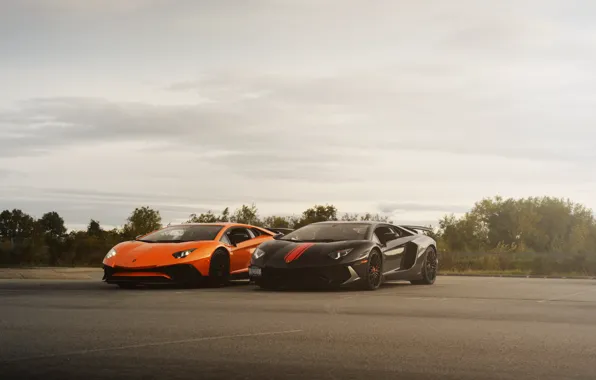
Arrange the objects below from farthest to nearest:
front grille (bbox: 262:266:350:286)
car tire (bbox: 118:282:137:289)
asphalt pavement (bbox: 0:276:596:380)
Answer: car tire (bbox: 118:282:137:289) < front grille (bbox: 262:266:350:286) < asphalt pavement (bbox: 0:276:596:380)

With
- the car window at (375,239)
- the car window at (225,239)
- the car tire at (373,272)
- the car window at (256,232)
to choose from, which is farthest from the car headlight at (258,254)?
the car window at (256,232)

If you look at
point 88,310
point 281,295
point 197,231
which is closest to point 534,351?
point 88,310

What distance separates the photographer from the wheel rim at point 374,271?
14881 millimetres

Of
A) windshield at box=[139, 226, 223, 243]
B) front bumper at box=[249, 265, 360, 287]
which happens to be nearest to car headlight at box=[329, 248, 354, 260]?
front bumper at box=[249, 265, 360, 287]

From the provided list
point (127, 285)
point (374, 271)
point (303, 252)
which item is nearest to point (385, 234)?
point (374, 271)

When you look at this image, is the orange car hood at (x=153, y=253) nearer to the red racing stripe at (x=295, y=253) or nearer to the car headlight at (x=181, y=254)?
the car headlight at (x=181, y=254)

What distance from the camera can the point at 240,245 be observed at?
656 inches

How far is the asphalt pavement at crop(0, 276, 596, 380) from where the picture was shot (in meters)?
5.82

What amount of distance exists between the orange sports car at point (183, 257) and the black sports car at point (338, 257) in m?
1.02

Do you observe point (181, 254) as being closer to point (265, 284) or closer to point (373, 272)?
point (265, 284)

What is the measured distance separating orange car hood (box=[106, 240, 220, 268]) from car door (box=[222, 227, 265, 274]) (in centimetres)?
80

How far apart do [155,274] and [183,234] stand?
1.86 meters

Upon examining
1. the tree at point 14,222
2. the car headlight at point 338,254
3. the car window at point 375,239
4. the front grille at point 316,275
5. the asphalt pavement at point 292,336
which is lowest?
the asphalt pavement at point 292,336

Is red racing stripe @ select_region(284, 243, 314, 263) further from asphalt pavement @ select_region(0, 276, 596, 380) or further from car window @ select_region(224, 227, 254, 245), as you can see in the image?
car window @ select_region(224, 227, 254, 245)
